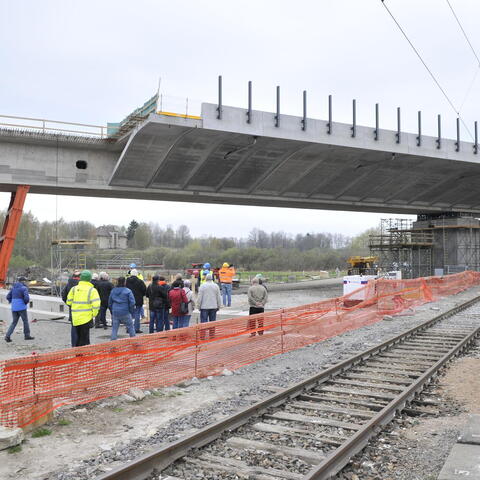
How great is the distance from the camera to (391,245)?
1644 inches

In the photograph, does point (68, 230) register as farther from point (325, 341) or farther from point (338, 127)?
point (325, 341)

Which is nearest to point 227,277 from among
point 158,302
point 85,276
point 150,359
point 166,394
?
point 158,302

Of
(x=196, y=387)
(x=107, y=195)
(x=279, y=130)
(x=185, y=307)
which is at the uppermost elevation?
(x=279, y=130)

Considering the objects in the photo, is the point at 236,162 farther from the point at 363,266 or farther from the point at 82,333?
the point at 82,333

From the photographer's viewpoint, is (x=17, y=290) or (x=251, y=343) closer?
(x=251, y=343)

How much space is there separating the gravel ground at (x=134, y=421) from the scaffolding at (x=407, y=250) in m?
34.8

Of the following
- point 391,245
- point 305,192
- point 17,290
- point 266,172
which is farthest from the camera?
point 391,245

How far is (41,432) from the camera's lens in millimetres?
5805

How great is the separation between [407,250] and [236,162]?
2307 centimetres

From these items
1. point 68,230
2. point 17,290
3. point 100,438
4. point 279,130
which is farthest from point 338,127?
point 68,230

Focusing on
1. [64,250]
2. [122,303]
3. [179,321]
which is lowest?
[179,321]

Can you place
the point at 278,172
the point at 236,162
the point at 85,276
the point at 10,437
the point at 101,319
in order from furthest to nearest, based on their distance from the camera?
the point at 278,172 < the point at 236,162 < the point at 101,319 < the point at 85,276 < the point at 10,437

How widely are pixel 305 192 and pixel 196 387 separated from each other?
87.2ft

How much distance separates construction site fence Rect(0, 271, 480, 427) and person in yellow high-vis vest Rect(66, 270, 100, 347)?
1.50 meters
